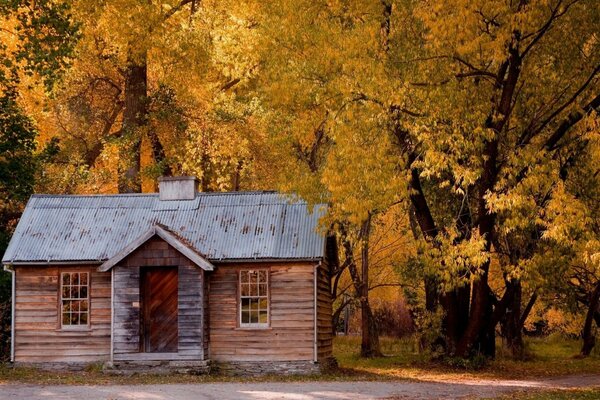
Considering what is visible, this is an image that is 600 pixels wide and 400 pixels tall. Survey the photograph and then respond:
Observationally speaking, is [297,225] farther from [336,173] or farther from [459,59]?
[459,59]

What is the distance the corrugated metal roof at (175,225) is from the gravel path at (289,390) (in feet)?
16.0

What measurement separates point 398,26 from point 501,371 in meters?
10.8

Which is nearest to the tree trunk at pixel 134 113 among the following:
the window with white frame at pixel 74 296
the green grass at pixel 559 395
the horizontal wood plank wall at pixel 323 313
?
the window with white frame at pixel 74 296

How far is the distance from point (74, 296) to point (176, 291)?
3220mm

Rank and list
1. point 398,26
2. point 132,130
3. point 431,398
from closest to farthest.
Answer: point 431,398 → point 398,26 → point 132,130

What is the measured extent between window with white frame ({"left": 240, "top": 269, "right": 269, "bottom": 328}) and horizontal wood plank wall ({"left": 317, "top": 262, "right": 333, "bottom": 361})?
1.60m

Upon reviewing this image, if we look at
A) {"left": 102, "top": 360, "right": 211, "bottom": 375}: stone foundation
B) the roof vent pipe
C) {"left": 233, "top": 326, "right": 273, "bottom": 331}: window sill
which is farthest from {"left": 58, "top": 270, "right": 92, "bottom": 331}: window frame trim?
{"left": 233, "top": 326, "right": 273, "bottom": 331}: window sill

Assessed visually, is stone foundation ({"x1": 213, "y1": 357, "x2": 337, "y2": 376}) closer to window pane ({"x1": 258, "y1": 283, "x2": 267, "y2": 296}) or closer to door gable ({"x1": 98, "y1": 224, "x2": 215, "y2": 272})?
window pane ({"x1": 258, "y1": 283, "x2": 267, "y2": 296})

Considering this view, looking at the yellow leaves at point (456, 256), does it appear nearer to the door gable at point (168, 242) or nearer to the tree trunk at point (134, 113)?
the door gable at point (168, 242)

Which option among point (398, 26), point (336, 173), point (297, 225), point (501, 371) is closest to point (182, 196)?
point (297, 225)

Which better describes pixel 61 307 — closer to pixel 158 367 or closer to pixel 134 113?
pixel 158 367

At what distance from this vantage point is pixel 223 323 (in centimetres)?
2584

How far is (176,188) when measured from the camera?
2822 centimetres

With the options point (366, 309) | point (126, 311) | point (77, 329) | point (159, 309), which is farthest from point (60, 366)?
point (366, 309)
